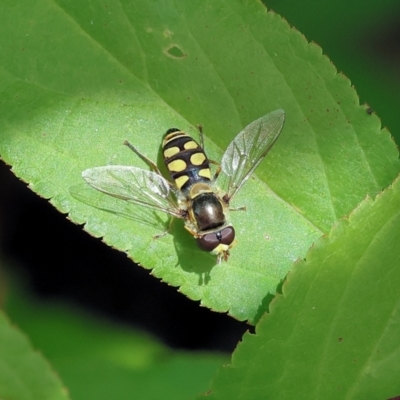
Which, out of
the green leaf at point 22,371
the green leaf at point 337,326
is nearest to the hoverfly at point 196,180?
the green leaf at point 337,326

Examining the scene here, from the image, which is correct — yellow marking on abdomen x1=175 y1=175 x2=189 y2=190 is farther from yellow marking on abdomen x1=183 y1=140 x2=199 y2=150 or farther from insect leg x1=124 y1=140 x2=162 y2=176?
yellow marking on abdomen x1=183 y1=140 x2=199 y2=150

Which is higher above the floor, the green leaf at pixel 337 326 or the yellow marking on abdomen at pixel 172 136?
the yellow marking on abdomen at pixel 172 136

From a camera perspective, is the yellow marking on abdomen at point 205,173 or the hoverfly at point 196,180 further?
the yellow marking on abdomen at point 205,173

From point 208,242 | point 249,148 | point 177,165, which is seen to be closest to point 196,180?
point 177,165

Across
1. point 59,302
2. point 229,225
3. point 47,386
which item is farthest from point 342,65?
point 47,386

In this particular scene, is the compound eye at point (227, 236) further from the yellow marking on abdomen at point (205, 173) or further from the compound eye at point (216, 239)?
the yellow marking on abdomen at point (205, 173)

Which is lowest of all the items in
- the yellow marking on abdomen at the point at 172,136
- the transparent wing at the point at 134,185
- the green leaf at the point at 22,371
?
the green leaf at the point at 22,371

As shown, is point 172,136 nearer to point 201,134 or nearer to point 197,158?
point 201,134
